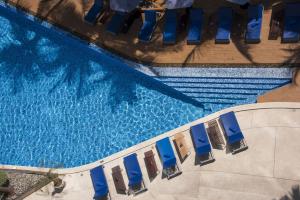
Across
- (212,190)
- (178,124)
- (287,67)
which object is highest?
(287,67)

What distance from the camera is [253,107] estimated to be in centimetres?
2053

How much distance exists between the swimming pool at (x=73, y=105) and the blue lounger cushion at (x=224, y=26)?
354 cm

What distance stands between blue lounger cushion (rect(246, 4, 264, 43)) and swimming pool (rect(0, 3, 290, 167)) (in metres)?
4.27

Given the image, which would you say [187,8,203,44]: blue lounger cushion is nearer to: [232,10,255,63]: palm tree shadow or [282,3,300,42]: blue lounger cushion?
[232,10,255,63]: palm tree shadow

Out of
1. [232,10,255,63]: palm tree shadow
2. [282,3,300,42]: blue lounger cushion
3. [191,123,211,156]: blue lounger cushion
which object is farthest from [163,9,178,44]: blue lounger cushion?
[282,3,300,42]: blue lounger cushion

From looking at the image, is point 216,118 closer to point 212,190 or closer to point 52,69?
point 212,190

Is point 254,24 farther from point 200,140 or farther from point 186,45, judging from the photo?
point 200,140

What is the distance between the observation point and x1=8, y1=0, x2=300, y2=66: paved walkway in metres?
21.2

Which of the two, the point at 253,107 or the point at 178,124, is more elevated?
the point at 253,107

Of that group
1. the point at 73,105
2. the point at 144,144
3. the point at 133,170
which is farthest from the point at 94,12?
the point at 133,170

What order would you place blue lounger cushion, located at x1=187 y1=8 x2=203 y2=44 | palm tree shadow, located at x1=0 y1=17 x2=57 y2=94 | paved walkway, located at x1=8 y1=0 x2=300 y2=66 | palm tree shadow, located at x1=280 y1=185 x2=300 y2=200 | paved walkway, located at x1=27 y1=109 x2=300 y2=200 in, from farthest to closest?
palm tree shadow, located at x1=0 y1=17 x2=57 y2=94, blue lounger cushion, located at x1=187 y1=8 x2=203 y2=44, paved walkway, located at x1=8 y1=0 x2=300 y2=66, paved walkway, located at x1=27 y1=109 x2=300 y2=200, palm tree shadow, located at x1=280 y1=185 x2=300 y2=200

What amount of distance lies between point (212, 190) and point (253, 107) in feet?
14.7

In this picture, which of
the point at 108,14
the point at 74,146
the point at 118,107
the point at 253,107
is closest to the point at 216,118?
the point at 253,107

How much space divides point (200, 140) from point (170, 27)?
22.2 feet
